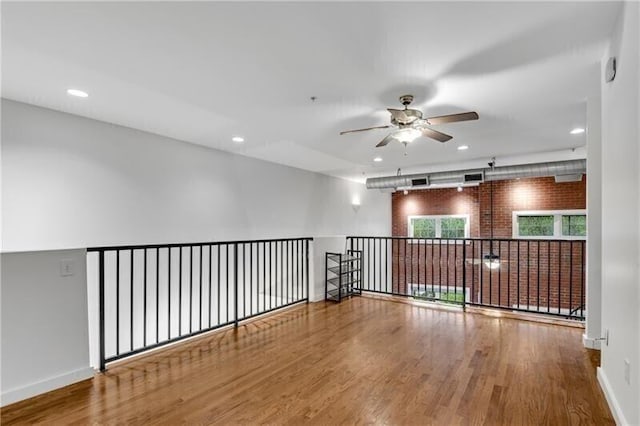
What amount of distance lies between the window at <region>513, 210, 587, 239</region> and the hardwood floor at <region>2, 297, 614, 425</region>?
455 centimetres

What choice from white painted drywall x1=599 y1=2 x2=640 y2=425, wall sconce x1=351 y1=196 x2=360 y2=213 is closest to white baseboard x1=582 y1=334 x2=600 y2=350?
white painted drywall x1=599 y1=2 x2=640 y2=425

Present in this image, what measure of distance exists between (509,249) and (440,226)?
1878 mm

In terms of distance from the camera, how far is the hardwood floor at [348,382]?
215 cm

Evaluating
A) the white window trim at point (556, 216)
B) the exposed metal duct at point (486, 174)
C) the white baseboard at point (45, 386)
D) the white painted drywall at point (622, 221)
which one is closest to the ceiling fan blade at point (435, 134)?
the white painted drywall at point (622, 221)

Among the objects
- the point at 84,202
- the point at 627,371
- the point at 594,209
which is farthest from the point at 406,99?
the point at 84,202

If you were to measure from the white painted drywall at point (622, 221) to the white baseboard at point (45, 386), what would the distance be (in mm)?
3691

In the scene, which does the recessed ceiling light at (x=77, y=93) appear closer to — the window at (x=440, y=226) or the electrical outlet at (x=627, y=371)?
the electrical outlet at (x=627, y=371)

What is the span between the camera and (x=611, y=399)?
7.16 feet

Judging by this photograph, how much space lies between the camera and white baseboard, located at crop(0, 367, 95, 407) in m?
2.29

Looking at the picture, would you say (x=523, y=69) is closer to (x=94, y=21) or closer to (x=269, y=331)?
(x=94, y=21)

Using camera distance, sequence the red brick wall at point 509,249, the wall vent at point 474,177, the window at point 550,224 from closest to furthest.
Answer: the wall vent at point 474,177
the red brick wall at point 509,249
the window at point 550,224

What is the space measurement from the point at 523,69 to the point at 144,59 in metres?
2.96

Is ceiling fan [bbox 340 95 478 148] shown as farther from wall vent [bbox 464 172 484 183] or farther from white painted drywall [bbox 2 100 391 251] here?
wall vent [bbox 464 172 484 183]

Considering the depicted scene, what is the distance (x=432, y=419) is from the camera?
2096 millimetres
